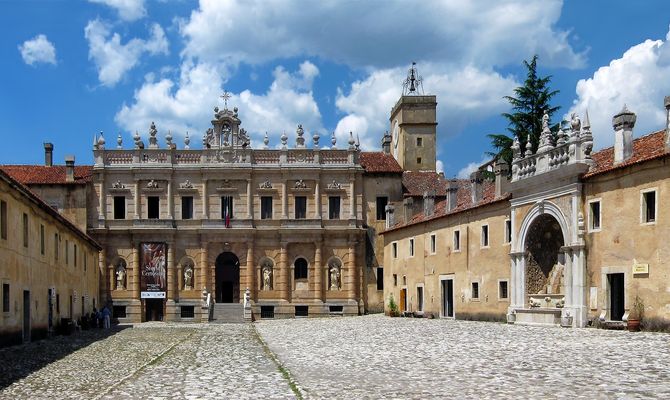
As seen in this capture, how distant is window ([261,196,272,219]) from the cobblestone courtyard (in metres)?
30.9

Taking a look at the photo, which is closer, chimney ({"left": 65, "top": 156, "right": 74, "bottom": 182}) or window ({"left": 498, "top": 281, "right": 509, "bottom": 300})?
window ({"left": 498, "top": 281, "right": 509, "bottom": 300})

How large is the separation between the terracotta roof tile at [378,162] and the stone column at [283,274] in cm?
868

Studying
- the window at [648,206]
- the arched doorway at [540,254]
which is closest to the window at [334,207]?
the arched doorway at [540,254]

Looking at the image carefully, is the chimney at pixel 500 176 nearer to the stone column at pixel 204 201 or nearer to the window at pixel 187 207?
the stone column at pixel 204 201

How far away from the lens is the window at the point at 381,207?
58438mm

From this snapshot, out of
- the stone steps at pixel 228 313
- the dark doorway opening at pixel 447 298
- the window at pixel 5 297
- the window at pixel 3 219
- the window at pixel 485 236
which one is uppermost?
the window at pixel 3 219

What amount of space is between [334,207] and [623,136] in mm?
32260

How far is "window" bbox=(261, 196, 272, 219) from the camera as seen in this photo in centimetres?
5744

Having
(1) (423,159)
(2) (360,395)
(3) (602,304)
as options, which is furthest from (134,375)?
(1) (423,159)

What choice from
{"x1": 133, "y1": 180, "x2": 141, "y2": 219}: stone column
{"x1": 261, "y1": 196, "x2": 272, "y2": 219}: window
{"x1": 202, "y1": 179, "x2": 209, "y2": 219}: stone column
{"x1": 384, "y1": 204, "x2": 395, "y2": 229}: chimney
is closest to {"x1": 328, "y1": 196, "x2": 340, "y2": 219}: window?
{"x1": 384, "y1": 204, "x2": 395, "y2": 229}: chimney

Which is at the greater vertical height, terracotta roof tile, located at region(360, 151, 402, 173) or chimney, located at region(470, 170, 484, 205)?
terracotta roof tile, located at region(360, 151, 402, 173)

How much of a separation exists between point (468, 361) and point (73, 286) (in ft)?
91.7

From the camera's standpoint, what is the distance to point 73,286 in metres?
40.3

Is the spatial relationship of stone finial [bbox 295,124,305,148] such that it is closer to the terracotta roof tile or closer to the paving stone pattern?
the terracotta roof tile
